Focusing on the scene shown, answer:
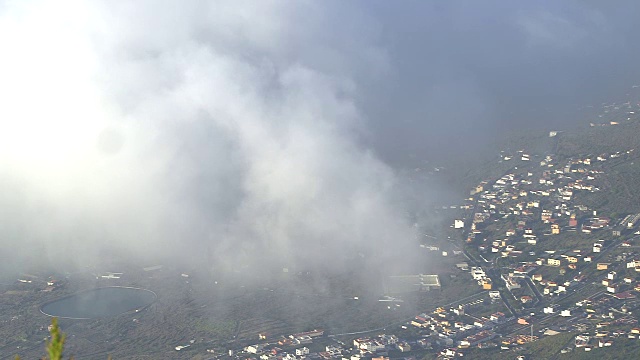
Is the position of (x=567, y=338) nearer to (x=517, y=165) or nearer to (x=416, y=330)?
(x=416, y=330)

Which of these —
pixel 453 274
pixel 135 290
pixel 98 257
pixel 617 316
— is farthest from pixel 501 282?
pixel 98 257

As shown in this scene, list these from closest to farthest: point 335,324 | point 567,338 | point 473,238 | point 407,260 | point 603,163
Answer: point 567,338
point 335,324
point 407,260
point 473,238
point 603,163

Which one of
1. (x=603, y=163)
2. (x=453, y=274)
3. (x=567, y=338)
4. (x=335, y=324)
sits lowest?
(x=567, y=338)

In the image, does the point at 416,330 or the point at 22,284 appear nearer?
the point at 416,330

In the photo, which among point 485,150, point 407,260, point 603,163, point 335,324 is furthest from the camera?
point 485,150

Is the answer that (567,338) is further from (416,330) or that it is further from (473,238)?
(473,238)

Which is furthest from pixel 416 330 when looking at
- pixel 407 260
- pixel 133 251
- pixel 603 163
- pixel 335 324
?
pixel 603 163

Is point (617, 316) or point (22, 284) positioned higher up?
point (22, 284)
